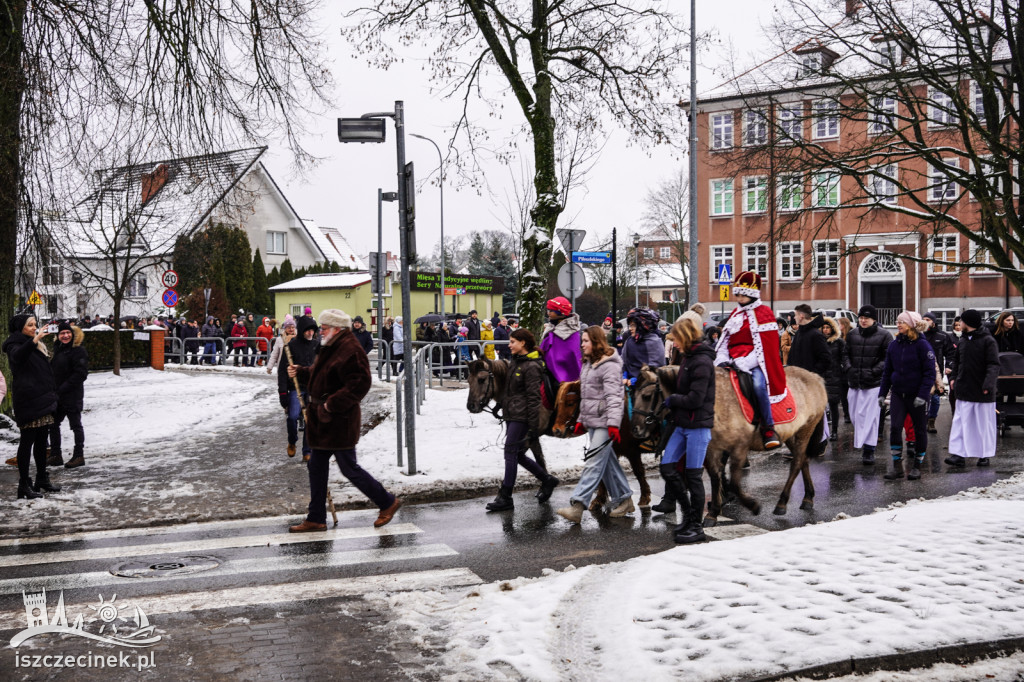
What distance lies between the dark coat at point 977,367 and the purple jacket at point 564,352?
5576 millimetres

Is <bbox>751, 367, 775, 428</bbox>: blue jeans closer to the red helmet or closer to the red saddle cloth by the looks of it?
the red saddle cloth

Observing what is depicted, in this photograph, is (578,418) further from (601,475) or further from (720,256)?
(720,256)

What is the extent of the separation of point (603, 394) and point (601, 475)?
0.75 meters

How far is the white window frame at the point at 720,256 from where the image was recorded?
51.6 meters

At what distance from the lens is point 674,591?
223 inches

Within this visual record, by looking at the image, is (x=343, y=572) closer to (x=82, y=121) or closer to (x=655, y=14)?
(x=82, y=121)

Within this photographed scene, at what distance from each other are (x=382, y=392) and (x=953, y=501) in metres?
11.7

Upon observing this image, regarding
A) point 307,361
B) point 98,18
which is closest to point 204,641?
point 307,361

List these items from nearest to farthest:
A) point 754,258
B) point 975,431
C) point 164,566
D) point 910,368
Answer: point 164,566 < point 910,368 < point 975,431 < point 754,258

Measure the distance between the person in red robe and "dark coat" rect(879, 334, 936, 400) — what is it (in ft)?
10.8

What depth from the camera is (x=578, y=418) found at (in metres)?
9.21

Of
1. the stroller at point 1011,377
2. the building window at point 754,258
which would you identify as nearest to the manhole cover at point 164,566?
the stroller at point 1011,377

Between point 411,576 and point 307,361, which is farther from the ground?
point 307,361

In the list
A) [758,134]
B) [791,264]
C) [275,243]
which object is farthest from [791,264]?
[275,243]
